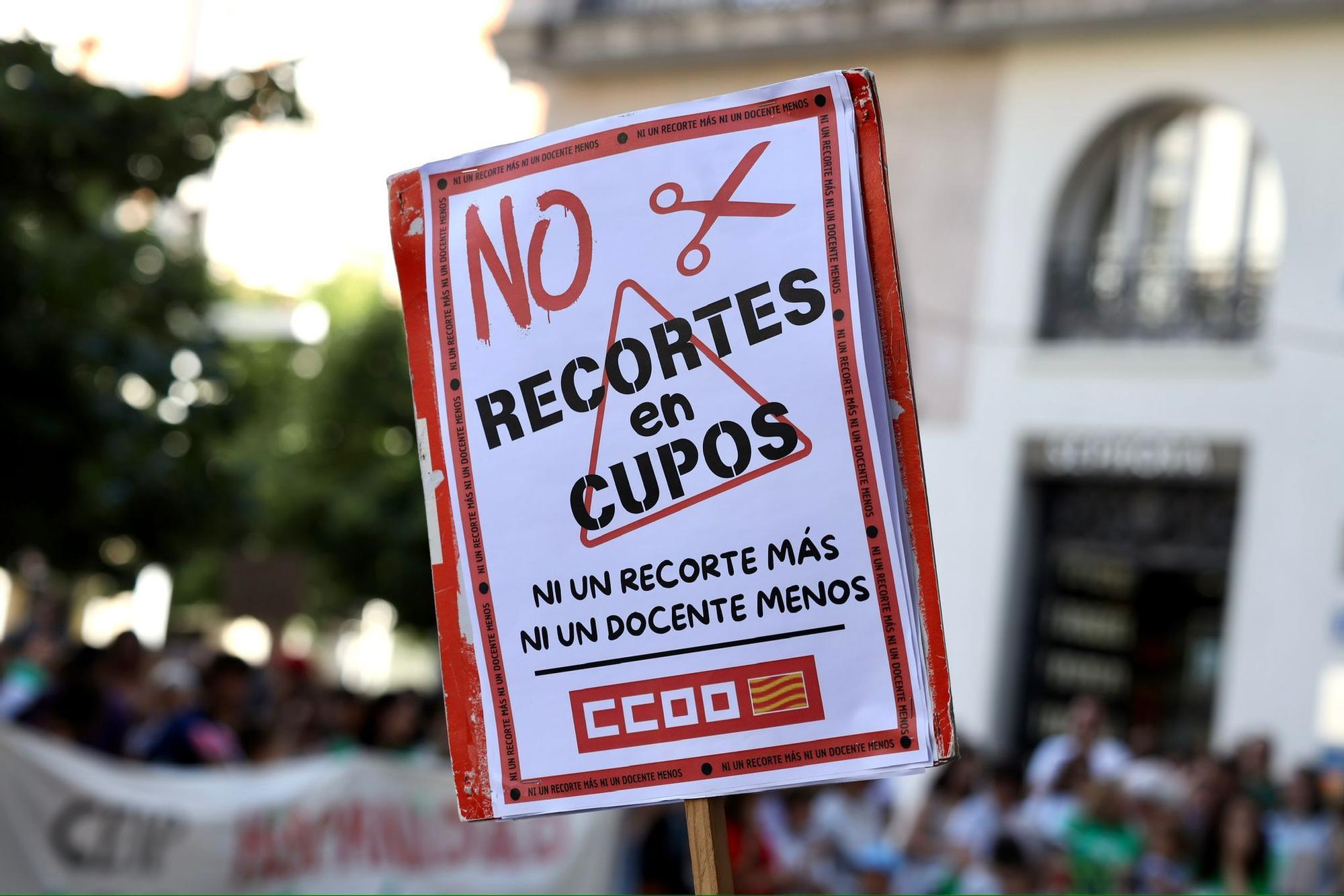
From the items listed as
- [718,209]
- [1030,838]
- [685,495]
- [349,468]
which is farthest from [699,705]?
[349,468]

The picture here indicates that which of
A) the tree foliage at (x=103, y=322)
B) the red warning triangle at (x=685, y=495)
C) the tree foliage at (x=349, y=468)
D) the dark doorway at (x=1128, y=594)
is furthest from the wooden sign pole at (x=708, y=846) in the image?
the tree foliage at (x=349, y=468)

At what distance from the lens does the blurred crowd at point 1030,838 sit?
28.7 ft

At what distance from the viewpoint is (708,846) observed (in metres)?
2.50

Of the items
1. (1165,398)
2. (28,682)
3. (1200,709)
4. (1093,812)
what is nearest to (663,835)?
(1093,812)

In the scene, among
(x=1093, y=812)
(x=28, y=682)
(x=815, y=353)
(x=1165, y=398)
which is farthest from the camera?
(x=1165, y=398)

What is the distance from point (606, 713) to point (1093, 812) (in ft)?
24.5

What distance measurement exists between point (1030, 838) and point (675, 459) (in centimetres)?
739

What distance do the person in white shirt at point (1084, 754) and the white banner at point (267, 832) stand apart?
9.56ft

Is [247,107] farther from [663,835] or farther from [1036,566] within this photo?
[1036,566]

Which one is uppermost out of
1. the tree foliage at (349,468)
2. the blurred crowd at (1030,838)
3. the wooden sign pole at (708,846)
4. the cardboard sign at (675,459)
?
the cardboard sign at (675,459)

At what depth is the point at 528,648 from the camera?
2654 mm

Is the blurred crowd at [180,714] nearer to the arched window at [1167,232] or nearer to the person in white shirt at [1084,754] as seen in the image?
the person in white shirt at [1084,754]

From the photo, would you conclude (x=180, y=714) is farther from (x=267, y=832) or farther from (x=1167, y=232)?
(x=1167, y=232)

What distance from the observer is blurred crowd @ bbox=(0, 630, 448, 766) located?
7.73m
